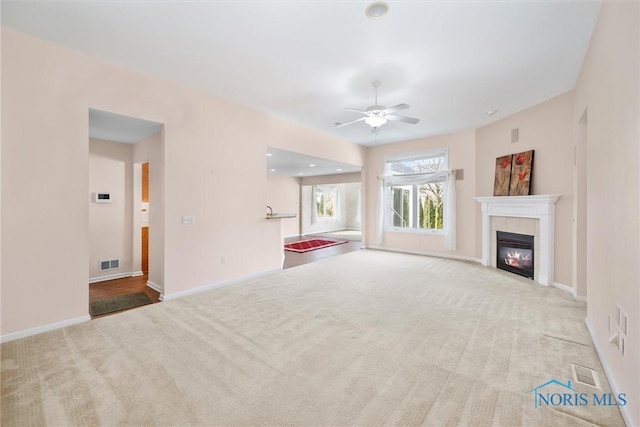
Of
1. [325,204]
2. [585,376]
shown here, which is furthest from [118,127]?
[325,204]

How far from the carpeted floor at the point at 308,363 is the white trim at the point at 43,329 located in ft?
0.32

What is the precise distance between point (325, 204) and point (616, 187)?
12.4m

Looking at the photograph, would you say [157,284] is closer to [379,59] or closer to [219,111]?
[219,111]

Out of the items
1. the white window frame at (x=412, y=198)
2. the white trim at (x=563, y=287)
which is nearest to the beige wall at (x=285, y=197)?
the white window frame at (x=412, y=198)

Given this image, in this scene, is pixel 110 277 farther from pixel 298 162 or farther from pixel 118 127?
pixel 298 162

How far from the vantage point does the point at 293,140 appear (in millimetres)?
5723

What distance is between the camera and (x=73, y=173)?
3.08 metres

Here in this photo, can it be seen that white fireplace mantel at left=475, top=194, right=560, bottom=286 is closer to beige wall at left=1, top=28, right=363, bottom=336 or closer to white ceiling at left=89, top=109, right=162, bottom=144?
beige wall at left=1, top=28, right=363, bottom=336

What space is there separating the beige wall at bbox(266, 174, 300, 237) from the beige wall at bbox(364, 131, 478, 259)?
4.12m

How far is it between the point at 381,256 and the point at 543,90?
448 cm

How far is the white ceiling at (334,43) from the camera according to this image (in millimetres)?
2443

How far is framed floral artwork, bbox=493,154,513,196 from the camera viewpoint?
5.42m

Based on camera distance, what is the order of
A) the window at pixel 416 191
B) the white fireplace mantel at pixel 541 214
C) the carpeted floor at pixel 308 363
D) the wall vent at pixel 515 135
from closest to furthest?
the carpeted floor at pixel 308 363, the white fireplace mantel at pixel 541 214, the wall vent at pixel 515 135, the window at pixel 416 191

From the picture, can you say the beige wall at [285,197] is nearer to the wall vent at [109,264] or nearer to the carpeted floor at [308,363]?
the wall vent at [109,264]
